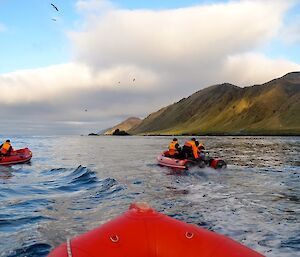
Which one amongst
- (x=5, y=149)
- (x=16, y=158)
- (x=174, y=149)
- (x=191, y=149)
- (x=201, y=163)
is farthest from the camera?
(x=16, y=158)

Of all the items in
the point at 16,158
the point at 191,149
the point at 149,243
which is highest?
the point at 191,149

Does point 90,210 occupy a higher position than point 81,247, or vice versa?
point 81,247

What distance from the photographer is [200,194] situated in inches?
736

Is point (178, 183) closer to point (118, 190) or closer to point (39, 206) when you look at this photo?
point (118, 190)

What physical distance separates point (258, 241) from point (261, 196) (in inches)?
299

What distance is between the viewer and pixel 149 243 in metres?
6.15

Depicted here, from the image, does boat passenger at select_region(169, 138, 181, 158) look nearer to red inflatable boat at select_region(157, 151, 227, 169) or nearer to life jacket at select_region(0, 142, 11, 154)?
red inflatable boat at select_region(157, 151, 227, 169)

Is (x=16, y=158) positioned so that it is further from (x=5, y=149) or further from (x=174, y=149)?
(x=174, y=149)

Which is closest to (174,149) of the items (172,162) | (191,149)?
(172,162)

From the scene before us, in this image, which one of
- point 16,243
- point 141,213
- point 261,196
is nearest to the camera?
point 141,213

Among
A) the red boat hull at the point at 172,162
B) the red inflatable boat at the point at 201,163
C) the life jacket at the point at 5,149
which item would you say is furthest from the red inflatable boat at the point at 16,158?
the red inflatable boat at the point at 201,163

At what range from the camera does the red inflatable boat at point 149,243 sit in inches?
236

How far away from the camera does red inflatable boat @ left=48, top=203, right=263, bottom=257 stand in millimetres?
5984

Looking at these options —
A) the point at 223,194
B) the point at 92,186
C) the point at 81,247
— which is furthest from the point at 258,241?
the point at 92,186
